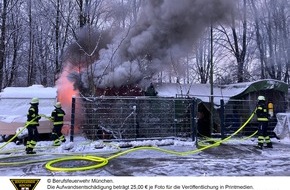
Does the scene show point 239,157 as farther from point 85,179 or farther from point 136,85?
point 136,85

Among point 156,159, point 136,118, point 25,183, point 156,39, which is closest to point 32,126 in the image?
point 136,118

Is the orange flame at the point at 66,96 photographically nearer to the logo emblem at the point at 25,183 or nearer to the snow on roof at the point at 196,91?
the snow on roof at the point at 196,91

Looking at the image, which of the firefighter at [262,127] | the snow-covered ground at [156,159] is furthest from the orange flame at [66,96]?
the firefighter at [262,127]

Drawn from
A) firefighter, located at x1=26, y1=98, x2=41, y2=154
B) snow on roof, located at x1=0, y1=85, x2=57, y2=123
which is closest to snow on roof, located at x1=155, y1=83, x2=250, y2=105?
snow on roof, located at x1=0, y1=85, x2=57, y2=123

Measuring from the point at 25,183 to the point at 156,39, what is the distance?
997 centimetres

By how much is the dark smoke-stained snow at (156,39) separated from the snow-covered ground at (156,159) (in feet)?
13.7

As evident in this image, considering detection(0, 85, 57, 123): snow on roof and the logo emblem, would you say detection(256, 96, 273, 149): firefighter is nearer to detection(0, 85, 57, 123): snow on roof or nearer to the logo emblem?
the logo emblem

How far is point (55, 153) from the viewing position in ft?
24.0

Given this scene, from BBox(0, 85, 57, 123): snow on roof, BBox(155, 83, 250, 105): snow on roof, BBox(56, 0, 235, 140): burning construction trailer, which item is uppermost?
→ BBox(56, 0, 235, 140): burning construction trailer

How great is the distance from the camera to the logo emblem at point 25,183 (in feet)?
12.5

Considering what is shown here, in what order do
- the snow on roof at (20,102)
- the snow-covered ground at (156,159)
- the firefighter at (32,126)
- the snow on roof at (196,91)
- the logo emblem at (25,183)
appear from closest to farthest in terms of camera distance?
1. the logo emblem at (25,183)
2. the snow-covered ground at (156,159)
3. the firefighter at (32,126)
4. the snow on roof at (20,102)
5. the snow on roof at (196,91)

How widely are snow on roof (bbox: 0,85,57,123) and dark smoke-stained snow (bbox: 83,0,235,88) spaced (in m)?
2.42

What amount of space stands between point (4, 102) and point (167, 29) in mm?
7034

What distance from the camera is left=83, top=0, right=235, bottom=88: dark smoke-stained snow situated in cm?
1188
